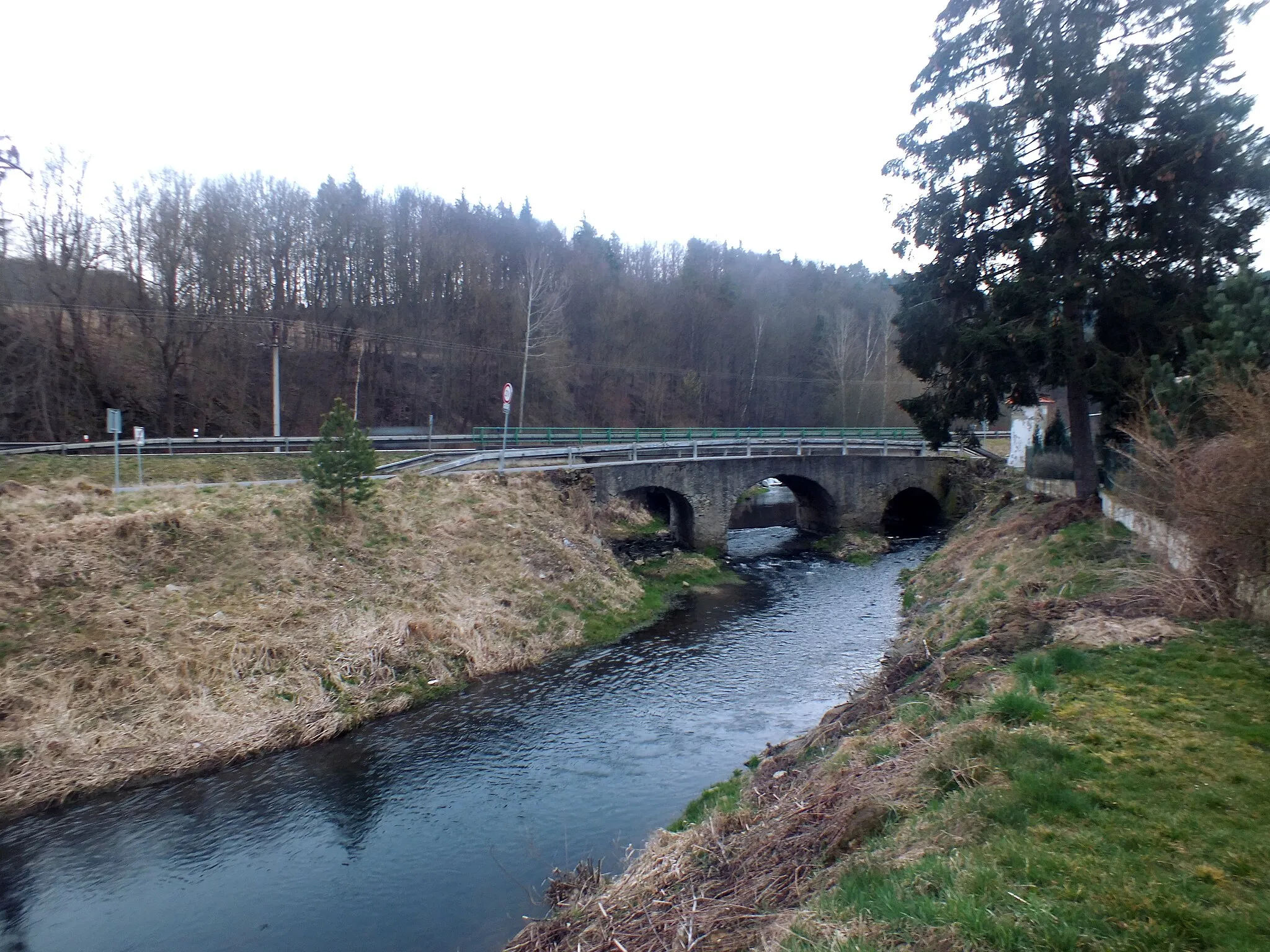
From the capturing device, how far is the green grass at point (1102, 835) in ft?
15.3

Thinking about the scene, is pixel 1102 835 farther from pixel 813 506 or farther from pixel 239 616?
pixel 813 506

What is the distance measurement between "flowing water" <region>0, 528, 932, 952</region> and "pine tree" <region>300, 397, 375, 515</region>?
20.6ft

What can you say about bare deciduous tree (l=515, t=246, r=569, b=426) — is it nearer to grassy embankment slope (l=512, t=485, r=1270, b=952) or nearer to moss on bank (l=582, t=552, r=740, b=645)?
moss on bank (l=582, t=552, r=740, b=645)

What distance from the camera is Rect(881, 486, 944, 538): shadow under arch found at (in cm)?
4116

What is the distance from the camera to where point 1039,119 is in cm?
1892

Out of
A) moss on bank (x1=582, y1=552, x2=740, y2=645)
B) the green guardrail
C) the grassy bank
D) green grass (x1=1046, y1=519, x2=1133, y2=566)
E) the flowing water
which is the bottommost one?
the flowing water

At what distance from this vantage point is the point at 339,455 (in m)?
19.0

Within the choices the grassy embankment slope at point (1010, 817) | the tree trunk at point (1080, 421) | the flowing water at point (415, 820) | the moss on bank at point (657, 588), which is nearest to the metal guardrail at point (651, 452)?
the moss on bank at point (657, 588)

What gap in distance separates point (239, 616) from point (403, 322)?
36.4 m

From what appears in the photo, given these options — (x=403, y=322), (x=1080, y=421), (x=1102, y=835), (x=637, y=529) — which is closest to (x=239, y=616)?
(x=1102, y=835)

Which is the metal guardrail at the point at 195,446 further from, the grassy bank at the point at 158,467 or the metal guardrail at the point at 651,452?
the metal guardrail at the point at 651,452

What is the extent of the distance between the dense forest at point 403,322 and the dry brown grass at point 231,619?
51.2 ft

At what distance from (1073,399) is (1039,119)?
6.86m

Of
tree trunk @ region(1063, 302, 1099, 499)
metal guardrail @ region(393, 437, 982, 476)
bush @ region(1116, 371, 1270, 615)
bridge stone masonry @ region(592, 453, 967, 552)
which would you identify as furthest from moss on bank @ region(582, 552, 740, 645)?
bush @ region(1116, 371, 1270, 615)
